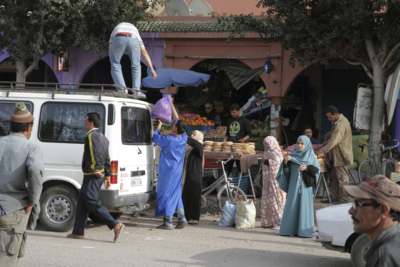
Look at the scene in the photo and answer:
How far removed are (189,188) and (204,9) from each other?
30.5 ft

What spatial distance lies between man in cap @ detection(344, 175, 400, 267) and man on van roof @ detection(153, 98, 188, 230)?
567cm

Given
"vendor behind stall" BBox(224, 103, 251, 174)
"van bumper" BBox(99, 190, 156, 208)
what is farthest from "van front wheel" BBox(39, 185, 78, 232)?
"vendor behind stall" BBox(224, 103, 251, 174)

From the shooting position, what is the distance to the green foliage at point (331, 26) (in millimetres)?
10828

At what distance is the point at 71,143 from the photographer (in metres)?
7.42

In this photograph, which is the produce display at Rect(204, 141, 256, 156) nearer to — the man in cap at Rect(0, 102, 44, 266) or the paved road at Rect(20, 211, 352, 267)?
the paved road at Rect(20, 211, 352, 267)

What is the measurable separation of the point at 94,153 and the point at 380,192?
193 inches

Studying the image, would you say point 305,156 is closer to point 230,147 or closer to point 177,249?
point 230,147

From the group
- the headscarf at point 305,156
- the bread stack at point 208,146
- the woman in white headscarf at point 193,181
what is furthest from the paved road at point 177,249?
the bread stack at point 208,146

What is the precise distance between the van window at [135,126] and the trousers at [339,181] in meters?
4.02

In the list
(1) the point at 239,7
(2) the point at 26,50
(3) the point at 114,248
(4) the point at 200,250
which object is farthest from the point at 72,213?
(1) the point at 239,7

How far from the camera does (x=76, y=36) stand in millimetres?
13422

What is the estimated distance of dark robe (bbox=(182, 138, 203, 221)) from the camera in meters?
8.70

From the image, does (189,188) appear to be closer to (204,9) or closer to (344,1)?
(344,1)

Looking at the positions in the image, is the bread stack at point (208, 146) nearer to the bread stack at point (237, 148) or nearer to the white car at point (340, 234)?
the bread stack at point (237, 148)
